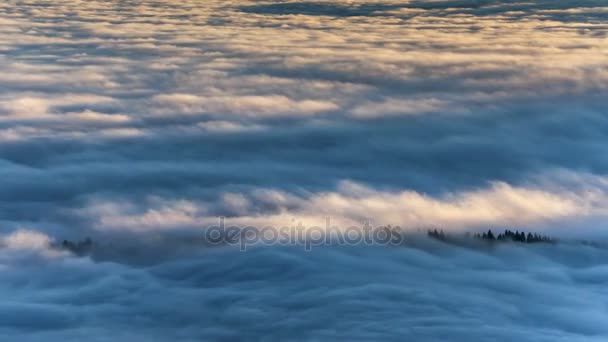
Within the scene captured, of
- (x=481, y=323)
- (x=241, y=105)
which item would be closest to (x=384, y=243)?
(x=481, y=323)

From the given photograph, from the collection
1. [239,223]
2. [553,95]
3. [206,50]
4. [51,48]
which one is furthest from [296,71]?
[239,223]

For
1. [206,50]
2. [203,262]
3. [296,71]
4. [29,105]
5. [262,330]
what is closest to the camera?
[262,330]

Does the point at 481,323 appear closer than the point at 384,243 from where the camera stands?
Yes

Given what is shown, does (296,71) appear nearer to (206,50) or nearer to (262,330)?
(206,50)

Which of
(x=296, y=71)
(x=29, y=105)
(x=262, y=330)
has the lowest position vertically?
(x=262, y=330)

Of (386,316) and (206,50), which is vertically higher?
(206,50)

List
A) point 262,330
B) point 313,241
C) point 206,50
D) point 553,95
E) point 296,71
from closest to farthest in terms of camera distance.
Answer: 1. point 262,330
2. point 313,241
3. point 553,95
4. point 296,71
5. point 206,50
